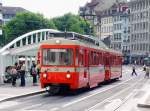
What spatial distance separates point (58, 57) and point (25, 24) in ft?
324

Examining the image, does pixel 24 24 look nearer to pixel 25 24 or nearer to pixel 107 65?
pixel 25 24

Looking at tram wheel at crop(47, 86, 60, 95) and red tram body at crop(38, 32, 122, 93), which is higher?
red tram body at crop(38, 32, 122, 93)

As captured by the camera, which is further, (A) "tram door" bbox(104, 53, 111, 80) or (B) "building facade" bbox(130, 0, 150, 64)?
(B) "building facade" bbox(130, 0, 150, 64)

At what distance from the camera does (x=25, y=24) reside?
131 meters

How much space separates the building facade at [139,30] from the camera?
545 feet

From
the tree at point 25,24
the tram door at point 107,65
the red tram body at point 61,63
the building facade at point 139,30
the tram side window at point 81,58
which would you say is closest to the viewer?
the red tram body at point 61,63

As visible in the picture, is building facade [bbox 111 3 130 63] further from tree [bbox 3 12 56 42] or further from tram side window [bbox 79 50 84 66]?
tram side window [bbox 79 50 84 66]

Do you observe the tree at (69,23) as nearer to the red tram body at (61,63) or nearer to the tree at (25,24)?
the tree at (25,24)

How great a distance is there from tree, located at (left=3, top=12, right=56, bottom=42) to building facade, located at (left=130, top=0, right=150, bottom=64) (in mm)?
39940

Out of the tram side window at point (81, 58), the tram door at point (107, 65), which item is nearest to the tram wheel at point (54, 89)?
the tram side window at point (81, 58)

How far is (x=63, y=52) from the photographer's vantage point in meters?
32.8

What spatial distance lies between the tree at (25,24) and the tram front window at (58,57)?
97.2 meters

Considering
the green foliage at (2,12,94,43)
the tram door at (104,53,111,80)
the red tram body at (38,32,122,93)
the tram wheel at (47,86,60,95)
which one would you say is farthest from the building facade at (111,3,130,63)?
the red tram body at (38,32,122,93)

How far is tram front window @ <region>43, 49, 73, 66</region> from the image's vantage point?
107ft
